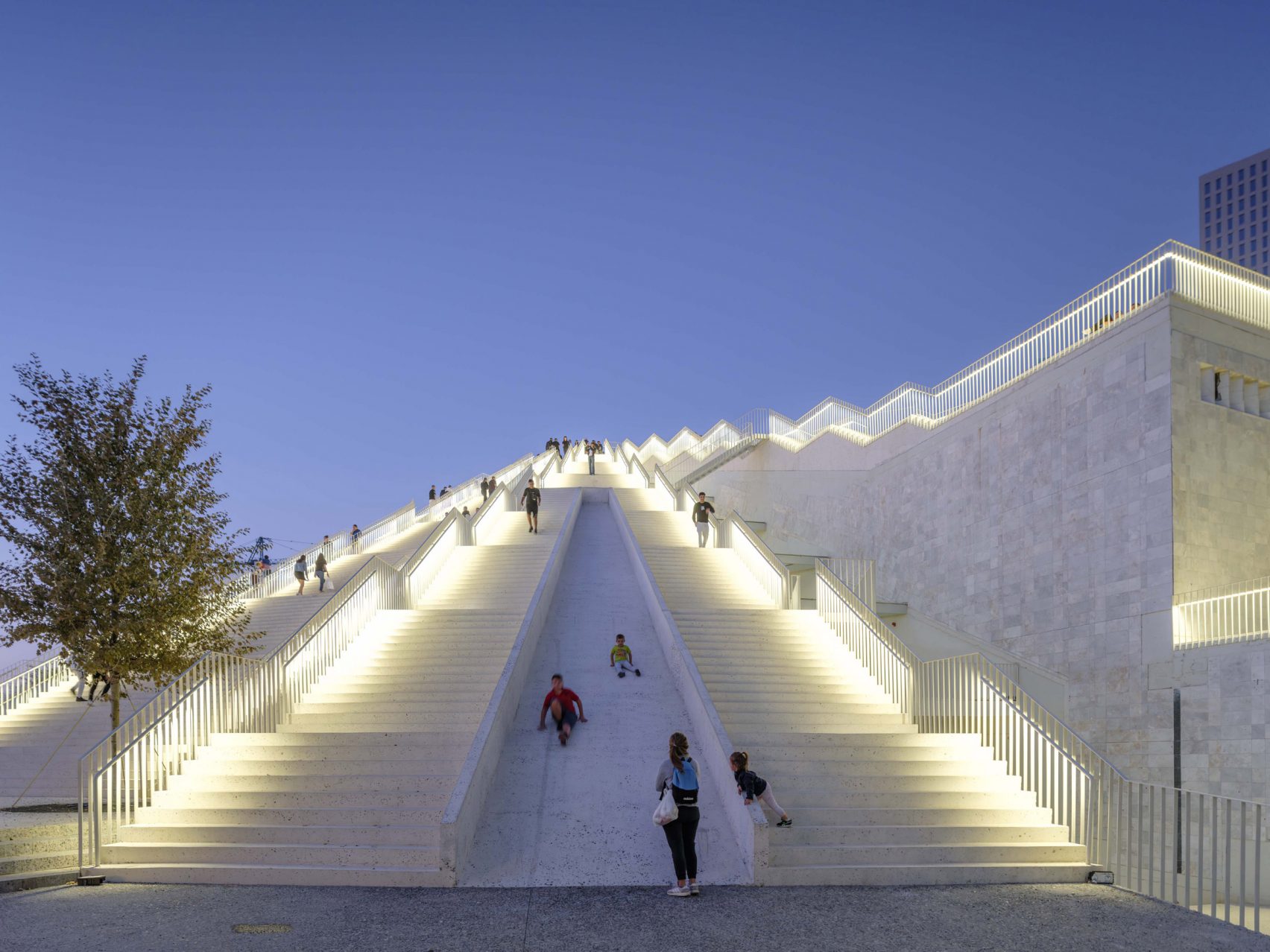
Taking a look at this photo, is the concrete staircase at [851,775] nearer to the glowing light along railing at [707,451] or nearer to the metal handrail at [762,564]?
the metal handrail at [762,564]

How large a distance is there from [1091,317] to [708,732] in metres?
13.8

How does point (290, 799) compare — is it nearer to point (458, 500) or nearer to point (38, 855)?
point (38, 855)

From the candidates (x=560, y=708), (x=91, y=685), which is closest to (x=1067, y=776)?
(x=560, y=708)

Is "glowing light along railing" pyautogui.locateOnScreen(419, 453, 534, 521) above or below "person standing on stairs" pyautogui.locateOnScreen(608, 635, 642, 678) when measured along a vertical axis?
above

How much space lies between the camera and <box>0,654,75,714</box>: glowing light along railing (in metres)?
20.2

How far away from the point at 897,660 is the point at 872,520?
53.1 ft

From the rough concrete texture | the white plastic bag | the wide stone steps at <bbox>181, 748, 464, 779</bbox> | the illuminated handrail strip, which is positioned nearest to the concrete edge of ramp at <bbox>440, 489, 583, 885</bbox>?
the rough concrete texture

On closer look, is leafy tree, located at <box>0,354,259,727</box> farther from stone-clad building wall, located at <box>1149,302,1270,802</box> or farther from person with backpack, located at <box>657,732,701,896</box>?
stone-clad building wall, located at <box>1149,302,1270,802</box>

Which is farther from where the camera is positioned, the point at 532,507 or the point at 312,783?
the point at 532,507

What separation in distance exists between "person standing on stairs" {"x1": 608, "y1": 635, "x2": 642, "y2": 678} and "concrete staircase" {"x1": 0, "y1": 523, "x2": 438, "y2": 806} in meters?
5.05

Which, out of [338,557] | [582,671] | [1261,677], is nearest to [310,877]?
[582,671]

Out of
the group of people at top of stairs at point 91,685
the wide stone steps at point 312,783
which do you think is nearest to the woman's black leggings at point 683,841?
the wide stone steps at point 312,783

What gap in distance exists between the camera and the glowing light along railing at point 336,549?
28953 millimetres

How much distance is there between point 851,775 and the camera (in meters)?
11.8
